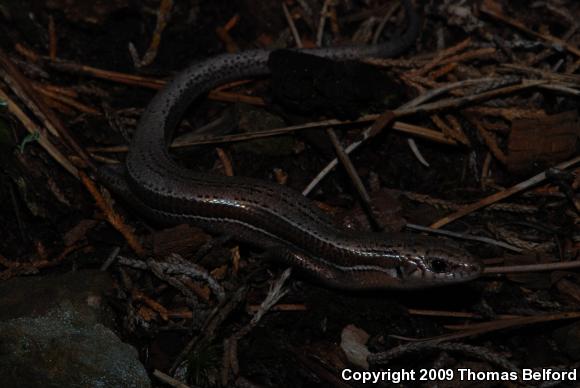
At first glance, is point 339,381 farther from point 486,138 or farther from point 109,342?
point 486,138

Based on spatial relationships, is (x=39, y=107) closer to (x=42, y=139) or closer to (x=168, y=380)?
(x=42, y=139)

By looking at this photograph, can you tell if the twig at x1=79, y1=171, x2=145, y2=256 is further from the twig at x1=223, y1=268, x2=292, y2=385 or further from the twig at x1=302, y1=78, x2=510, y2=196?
the twig at x1=302, y1=78, x2=510, y2=196

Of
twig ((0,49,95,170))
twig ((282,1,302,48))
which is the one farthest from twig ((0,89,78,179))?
twig ((282,1,302,48))

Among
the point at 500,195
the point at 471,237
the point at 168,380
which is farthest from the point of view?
the point at 500,195

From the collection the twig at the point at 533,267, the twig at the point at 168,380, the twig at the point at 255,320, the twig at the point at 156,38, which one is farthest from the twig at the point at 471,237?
the twig at the point at 156,38

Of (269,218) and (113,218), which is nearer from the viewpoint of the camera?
(113,218)

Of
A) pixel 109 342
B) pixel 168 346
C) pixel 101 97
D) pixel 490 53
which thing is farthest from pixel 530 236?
pixel 101 97

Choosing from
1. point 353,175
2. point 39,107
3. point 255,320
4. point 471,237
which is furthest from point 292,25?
point 255,320

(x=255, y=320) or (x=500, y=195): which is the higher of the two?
(x=500, y=195)
